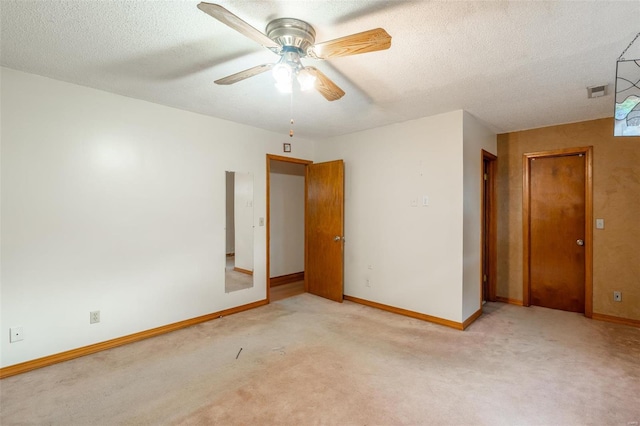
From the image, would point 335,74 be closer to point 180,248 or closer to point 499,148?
point 180,248

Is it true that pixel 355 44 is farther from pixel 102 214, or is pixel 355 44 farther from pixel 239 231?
pixel 239 231

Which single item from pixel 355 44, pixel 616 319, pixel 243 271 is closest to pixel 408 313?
pixel 243 271

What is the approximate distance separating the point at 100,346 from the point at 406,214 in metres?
3.42

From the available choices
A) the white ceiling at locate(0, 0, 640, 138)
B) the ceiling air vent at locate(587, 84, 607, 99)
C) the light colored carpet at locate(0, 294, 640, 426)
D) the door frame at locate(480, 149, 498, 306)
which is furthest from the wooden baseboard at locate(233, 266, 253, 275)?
the ceiling air vent at locate(587, 84, 607, 99)

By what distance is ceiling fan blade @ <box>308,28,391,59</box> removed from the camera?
1.48m

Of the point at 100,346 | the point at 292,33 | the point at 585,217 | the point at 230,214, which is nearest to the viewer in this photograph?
the point at 292,33

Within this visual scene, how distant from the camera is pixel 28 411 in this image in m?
1.97

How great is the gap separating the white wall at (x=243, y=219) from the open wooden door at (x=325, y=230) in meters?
1.03

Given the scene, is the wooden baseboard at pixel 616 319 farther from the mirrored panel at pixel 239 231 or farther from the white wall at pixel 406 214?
the mirrored panel at pixel 239 231

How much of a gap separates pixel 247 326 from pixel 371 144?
8.99 feet

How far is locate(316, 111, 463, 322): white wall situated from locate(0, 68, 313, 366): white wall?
1.73 meters

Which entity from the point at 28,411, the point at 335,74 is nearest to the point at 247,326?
the point at 28,411

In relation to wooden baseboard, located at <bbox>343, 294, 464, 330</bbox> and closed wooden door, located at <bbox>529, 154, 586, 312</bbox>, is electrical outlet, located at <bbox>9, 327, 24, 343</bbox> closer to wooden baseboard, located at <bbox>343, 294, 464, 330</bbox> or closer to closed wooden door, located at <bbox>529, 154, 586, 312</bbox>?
wooden baseboard, located at <bbox>343, 294, 464, 330</bbox>

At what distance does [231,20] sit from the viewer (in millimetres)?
1394
